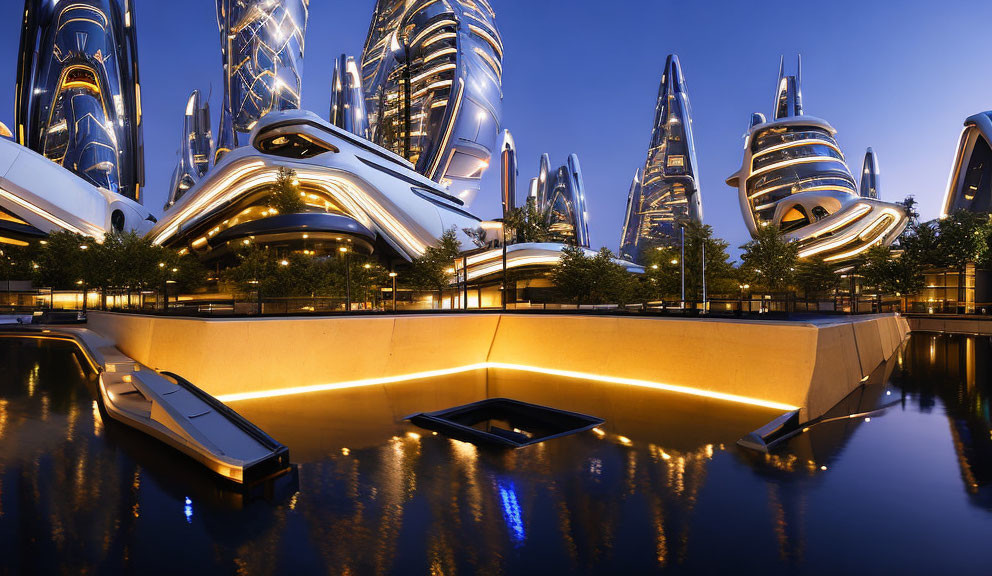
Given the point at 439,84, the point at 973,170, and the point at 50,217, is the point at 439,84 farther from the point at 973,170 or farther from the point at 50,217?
the point at 973,170

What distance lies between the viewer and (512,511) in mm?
6098

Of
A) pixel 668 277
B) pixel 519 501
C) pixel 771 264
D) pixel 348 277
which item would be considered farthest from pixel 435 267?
pixel 519 501

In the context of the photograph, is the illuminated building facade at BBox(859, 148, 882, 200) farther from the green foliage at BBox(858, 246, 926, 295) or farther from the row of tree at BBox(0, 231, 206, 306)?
the row of tree at BBox(0, 231, 206, 306)

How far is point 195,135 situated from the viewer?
15300 centimetres

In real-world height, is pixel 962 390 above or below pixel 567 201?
below

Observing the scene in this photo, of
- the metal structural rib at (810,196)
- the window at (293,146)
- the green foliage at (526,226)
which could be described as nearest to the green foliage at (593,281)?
the metal structural rib at (810,196)

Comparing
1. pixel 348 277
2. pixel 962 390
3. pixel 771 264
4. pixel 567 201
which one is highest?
pixel 567 201

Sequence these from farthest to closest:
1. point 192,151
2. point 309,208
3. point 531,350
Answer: point 192,151 < point 309,208 < point 531,350

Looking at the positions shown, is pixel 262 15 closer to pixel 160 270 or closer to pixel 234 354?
pixel 160 270

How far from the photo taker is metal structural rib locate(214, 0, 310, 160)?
97312 mm

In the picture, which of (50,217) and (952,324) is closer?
(952,324)

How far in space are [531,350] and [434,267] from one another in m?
36.6

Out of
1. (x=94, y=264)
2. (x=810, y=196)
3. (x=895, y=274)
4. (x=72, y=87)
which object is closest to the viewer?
(x=895, y=274)

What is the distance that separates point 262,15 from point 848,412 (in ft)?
385
